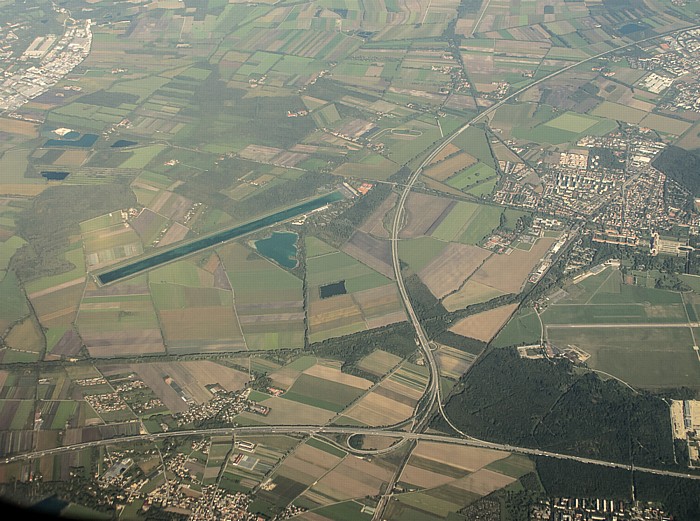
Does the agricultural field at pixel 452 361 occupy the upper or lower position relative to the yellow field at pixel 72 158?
lower

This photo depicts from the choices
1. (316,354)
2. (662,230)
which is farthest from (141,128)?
(662,230)

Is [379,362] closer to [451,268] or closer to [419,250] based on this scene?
[451,268]

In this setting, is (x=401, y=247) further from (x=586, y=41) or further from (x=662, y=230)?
(x=586, y=41)

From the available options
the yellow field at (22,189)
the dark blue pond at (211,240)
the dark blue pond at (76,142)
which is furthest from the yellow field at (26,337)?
the dark blue pond at (76,142)

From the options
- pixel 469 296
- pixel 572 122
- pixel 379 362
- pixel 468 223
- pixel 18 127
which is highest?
pixel 18 127

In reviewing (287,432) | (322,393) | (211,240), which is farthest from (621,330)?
(211,240)

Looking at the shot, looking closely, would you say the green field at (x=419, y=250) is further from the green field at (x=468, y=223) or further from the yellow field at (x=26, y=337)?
the yellow field at (x=26, y=337)

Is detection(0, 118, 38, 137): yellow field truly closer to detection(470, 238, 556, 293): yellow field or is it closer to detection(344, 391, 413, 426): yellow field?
detection(470, 238, 556, 293): yellow field
